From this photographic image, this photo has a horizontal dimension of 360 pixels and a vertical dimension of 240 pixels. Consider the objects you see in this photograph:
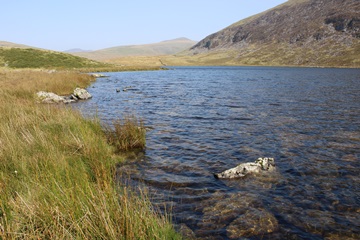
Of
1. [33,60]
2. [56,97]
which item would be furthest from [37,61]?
[56,97]

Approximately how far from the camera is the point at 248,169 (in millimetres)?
8797

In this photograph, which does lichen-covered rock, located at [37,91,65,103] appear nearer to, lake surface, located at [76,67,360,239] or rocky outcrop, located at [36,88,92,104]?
rocky outcrop, located at [36,88,92,104]

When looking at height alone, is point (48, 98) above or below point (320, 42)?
below

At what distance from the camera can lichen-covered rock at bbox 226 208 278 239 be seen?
19.0 feet

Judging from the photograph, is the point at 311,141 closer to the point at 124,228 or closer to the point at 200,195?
the point at 200,195

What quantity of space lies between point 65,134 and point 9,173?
306cm

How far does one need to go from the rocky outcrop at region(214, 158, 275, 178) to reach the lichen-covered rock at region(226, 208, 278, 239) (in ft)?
6.55

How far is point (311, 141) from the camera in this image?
40.3 feet

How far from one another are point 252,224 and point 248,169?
112 inches

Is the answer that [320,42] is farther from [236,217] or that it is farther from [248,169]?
[236,217]

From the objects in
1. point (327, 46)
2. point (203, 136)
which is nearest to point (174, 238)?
point (203, 136)

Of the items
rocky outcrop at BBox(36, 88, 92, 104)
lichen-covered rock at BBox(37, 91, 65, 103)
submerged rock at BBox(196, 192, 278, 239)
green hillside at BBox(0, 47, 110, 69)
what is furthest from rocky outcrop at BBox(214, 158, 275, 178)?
green hillside at BBox(0, 47, 110, 69)

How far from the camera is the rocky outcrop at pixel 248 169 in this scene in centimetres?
858

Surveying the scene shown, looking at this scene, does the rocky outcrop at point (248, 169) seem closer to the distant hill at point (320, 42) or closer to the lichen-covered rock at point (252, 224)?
the lichen-covered rock at point (252, 224)
